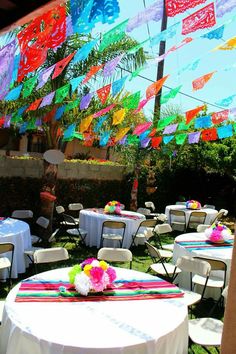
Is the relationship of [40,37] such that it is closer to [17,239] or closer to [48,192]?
→ [17,239]

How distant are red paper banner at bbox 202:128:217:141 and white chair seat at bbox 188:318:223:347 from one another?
6581 millimetres

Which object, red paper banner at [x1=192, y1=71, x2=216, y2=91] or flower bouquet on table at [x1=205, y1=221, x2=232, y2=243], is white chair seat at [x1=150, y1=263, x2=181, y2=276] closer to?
flower bouquet on table at [x1=205, y1=221, x2=232, y2=243]

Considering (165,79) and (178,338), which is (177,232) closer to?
(165,79)

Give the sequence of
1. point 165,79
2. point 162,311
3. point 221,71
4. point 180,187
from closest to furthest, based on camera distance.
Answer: point 162,311 < point 221,71 < point 165,79 < point 180,187

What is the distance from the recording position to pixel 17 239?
19.4ft

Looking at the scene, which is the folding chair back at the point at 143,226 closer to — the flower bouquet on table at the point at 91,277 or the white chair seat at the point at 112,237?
the white chair seat at the point at 112,237

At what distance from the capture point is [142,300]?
3277 millimetres

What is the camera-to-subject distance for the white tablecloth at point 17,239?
5.78 metres

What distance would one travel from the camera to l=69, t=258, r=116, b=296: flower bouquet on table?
3291 mm

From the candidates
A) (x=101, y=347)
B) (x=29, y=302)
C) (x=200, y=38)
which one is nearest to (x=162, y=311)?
(x=101, y=347)

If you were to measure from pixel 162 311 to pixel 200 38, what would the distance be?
290cm

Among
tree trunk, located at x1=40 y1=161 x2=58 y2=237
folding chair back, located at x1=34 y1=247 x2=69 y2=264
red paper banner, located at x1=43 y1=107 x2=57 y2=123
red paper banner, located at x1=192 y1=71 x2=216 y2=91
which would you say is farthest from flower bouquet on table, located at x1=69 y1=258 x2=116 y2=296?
tree trunk, located at x1=40 y1=161 x2=58 y2=237

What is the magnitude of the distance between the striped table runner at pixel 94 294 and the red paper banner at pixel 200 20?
8.96 feet

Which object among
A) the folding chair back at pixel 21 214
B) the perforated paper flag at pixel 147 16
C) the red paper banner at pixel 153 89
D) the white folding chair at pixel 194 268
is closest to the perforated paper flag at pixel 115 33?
the perforated paper flag at pixel 147 16
